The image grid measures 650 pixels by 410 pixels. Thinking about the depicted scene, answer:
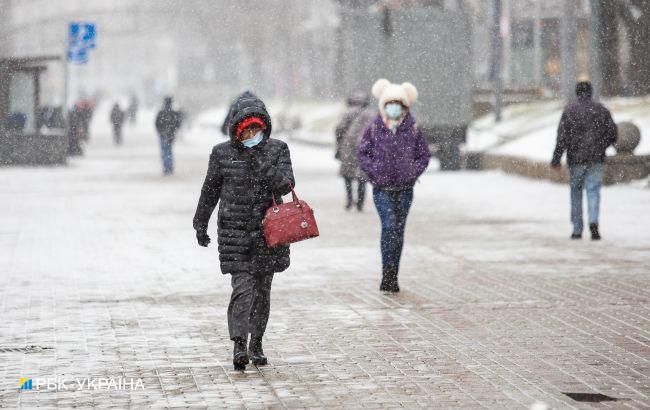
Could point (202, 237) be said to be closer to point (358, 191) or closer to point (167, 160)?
point (358, 191)

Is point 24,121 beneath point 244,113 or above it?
beneath

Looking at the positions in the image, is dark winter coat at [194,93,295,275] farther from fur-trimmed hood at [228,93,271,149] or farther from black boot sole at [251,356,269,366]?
black boot sole at [251,356,269,366]

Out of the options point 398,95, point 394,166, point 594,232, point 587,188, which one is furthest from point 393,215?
point 587,188

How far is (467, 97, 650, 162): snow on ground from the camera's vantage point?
87.4 feet

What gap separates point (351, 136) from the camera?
19062 millimetres

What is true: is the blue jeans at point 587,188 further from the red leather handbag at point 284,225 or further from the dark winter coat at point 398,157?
the red leather handbag at point 284,225

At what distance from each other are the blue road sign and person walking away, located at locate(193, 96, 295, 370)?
27.5 metres

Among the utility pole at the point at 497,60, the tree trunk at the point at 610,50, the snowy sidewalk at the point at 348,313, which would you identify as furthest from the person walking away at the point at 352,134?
the tree trunk at the point at 610,50

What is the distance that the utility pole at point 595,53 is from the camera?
24812 mm

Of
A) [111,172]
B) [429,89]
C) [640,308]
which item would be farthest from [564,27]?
[640,308]

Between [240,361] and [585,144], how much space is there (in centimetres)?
827

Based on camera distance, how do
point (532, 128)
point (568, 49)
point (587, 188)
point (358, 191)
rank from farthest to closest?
point (532, 128) → point (568, 49) → point (358, 191) → point (587, 188)

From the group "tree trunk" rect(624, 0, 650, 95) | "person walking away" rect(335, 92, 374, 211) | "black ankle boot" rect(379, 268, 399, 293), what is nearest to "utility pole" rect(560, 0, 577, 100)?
"tree trunk" rect(624, 0, 650, 95)

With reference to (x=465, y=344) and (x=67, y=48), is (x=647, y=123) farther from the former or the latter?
(x=465, y=344)
